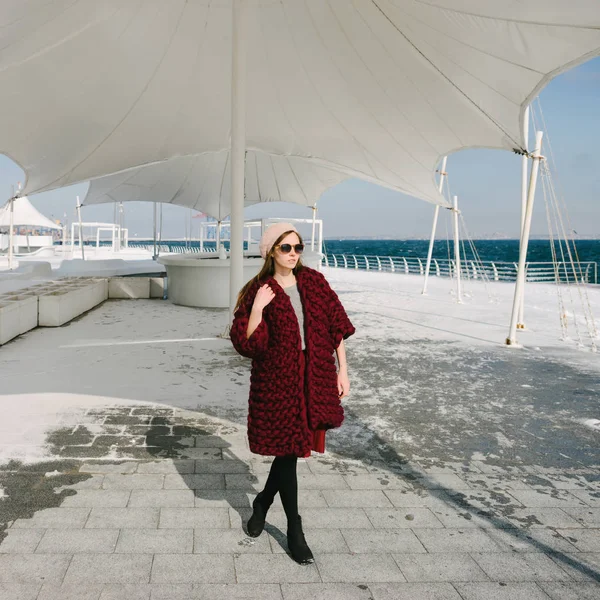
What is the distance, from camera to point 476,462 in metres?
3.71

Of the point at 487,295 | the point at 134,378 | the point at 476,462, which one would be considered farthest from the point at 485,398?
the point at 487,295

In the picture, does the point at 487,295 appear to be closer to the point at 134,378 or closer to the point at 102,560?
the point at 134,378

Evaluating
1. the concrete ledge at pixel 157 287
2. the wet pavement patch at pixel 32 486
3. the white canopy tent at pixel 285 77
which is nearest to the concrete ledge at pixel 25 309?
the white canopy tent at pixel 285 77

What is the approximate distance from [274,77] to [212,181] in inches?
415

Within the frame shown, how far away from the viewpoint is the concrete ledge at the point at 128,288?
1269 cm

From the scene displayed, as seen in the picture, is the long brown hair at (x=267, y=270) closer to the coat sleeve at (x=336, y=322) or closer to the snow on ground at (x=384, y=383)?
the coat sleeve at (x=336, y=322)

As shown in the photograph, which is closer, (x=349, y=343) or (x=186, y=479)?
(x=186, y=479)

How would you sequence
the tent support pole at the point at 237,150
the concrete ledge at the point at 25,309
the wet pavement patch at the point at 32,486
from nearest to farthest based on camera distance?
the wet pavement patch at the point at 32,486, the tent support pole at the point at 237,150, the concrete ledge at the point at 25,309

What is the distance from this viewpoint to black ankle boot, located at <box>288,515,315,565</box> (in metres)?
2.36

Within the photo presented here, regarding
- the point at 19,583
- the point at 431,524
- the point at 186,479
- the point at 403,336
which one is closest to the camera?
the point at 19,583

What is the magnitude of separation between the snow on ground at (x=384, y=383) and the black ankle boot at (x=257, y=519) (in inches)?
47.6

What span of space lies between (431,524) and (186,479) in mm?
1431

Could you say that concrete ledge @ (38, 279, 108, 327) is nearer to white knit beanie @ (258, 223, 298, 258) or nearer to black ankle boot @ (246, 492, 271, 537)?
black ankle boot @ (246, 492, 271, 537)

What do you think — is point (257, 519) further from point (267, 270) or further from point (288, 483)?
point (267, 270)
